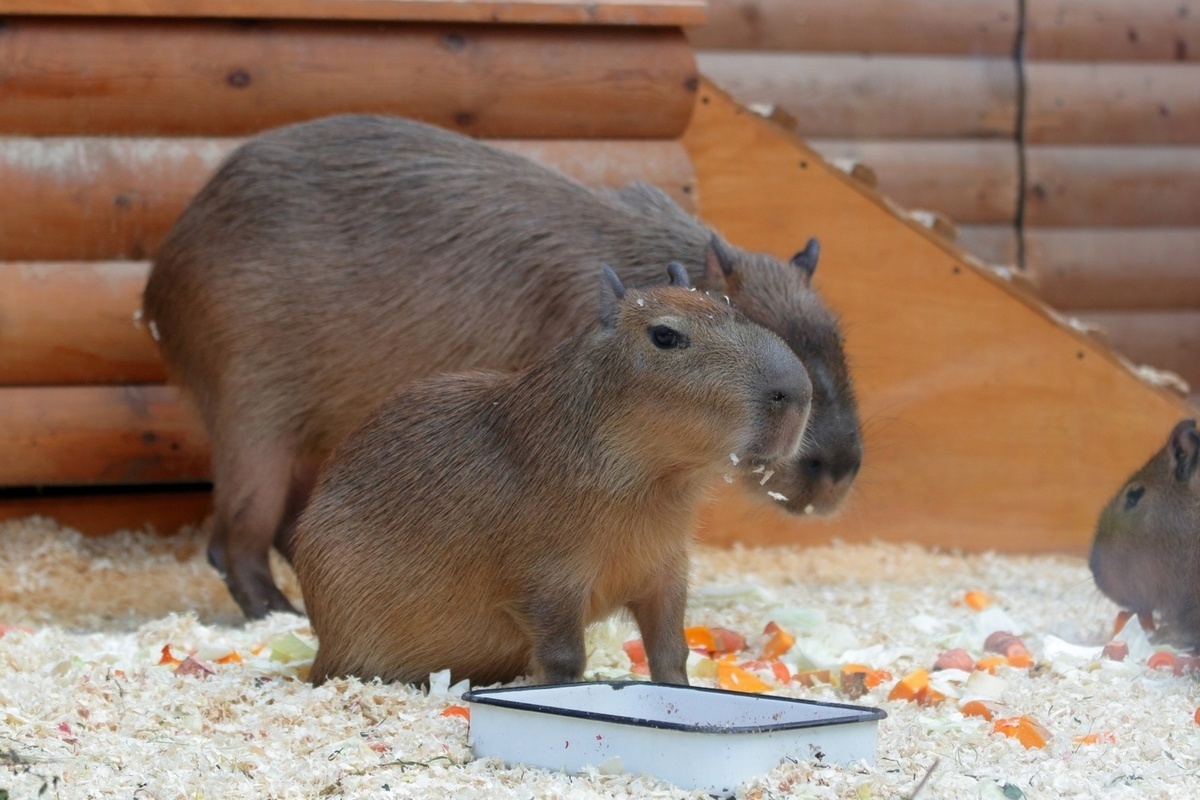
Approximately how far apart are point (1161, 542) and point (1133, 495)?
0.16 m

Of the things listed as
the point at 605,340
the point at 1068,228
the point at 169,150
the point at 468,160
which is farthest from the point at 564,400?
the point at 1068,228

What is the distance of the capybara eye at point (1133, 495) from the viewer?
4.02 metres

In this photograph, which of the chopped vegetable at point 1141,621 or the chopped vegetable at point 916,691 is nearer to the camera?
the chopped vegetable at point 916,691

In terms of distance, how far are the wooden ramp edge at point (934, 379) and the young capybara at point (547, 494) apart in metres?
2.09

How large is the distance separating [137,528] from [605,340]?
9.73ft

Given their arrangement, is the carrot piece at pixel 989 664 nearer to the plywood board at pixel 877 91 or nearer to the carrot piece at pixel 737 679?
the carrot piece at pixel 737 679

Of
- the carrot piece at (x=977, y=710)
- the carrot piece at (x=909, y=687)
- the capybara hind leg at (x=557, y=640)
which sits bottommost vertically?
the carrot piece at (x=909, y=687)

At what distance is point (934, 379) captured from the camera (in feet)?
18.2

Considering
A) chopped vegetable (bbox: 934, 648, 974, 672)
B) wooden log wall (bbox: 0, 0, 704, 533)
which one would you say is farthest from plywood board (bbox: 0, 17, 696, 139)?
chopped vegetable (bbox: 934, 648, 974, 672)

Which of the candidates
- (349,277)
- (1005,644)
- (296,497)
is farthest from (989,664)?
(296,497)

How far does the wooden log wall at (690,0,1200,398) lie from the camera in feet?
25.6

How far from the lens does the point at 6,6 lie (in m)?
4.89

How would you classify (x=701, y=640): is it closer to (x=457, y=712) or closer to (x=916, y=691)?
(x=916, y=691)

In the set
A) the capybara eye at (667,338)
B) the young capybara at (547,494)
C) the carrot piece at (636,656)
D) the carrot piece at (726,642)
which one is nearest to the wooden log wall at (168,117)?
the carrot piece at (726,642)
